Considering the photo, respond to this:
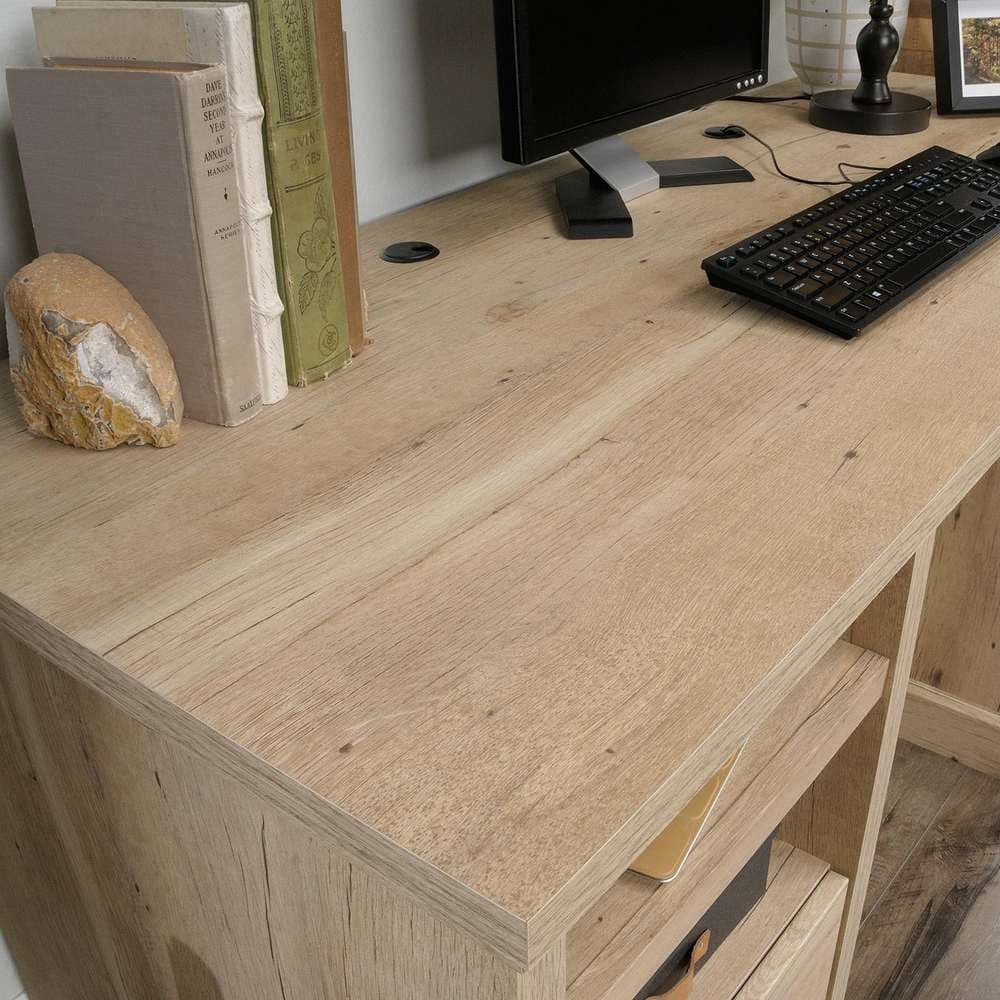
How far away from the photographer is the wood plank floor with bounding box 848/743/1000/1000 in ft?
4.30

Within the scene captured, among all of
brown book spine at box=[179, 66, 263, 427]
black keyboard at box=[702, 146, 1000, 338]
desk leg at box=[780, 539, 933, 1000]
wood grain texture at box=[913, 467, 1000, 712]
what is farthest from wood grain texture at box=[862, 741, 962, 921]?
brown book spine at box=[179, 66, 263, 427]

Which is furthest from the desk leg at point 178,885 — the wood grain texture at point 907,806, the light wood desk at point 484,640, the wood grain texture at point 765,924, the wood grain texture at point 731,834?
the wood grain texture at point 907,806

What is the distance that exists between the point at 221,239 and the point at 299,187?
3.1 inches

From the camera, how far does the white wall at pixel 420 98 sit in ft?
3.67

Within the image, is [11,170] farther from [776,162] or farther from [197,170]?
[776,162]

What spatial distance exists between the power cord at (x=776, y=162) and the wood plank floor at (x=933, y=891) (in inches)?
34.0

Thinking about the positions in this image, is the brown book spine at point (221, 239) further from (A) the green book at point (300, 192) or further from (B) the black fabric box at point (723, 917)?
(B) the black fabric box at point (723, 917)

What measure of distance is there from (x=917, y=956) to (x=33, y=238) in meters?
1.25

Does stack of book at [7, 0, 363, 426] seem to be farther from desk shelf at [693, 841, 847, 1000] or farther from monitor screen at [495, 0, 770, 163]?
desk shelf at [693, 841, 847, 1000]

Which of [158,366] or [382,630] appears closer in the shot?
[382,630]

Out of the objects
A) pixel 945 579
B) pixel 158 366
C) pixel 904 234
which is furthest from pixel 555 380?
pixel 945 579

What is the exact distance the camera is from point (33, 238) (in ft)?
2.84

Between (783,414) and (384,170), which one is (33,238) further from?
(783,414)

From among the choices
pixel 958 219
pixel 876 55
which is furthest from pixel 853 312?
pixel 876 55
